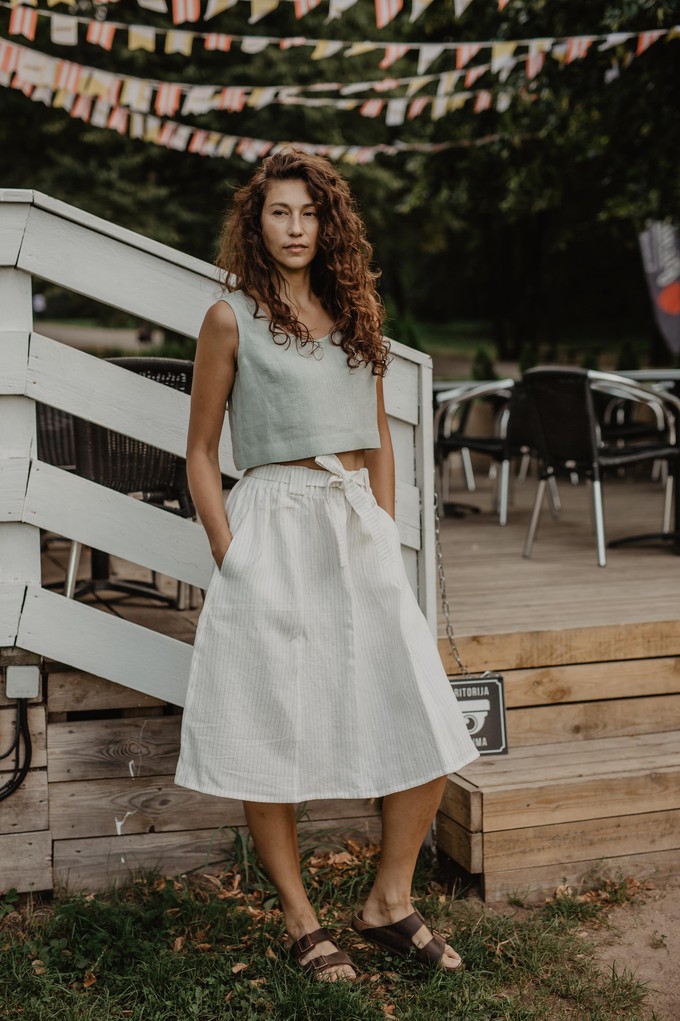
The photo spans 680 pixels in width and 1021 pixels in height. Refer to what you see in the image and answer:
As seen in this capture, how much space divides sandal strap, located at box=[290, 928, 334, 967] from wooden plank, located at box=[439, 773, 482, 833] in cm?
60

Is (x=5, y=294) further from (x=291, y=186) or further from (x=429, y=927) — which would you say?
(x=429, y=927)

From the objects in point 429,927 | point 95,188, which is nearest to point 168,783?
point 429,927

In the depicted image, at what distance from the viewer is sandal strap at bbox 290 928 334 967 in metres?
2.52

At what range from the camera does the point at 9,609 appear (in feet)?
9.50

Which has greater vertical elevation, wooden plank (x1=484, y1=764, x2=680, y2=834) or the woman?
the woman

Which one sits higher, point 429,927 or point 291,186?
point 291,186

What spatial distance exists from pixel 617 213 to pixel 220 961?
32.4 ft

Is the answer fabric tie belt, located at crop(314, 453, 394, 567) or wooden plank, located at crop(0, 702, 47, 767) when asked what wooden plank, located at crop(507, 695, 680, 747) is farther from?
wooden plank, located at crop(0, 702, 47, 767)

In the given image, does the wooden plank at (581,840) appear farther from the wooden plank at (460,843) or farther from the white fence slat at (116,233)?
the white fence slat at (116,233)

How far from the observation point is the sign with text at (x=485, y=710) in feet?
10.7

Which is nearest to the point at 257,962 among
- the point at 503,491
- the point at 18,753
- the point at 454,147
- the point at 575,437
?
the point at 18,753

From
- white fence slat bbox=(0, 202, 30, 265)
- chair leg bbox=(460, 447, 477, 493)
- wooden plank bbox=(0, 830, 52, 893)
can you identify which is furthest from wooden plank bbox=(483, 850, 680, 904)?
chair leg bbox=(460, 447, 477, 493)

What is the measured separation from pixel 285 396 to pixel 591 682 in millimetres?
1684

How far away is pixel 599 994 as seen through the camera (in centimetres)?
250
